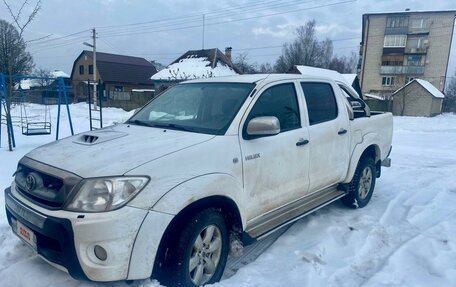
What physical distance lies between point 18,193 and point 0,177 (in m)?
3.56

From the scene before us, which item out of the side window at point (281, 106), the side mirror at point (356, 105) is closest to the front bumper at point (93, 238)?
the side window at point (281, 106)

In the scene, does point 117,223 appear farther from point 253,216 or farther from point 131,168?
point 253,216

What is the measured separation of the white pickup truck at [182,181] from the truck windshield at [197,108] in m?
0.02

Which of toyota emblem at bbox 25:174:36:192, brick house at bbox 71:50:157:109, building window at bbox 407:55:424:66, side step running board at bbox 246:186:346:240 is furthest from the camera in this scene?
building window at bbox 407:55:424:66

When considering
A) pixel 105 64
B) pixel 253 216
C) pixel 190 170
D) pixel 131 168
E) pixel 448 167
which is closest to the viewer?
pixel 131 168

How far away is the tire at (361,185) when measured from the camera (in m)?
4.93

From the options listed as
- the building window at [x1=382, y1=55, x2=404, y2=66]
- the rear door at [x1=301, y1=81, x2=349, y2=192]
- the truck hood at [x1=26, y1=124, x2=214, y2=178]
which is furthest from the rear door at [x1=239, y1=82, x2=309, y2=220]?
the building window at [x1=382, y1=55, x2=404, y2=66]

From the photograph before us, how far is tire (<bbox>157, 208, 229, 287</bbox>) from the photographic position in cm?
251

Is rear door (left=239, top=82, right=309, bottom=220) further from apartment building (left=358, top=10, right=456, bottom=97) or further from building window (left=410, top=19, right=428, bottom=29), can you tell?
building window (left=410, top=19, right=428, bottom=29)

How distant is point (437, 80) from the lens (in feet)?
167

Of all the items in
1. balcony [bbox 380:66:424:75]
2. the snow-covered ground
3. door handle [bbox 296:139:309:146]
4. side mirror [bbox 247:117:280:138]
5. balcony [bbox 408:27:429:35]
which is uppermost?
balcony [bbox 408:27:429:35]

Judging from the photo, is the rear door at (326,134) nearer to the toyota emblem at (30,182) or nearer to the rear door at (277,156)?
the rear door at (277,156)

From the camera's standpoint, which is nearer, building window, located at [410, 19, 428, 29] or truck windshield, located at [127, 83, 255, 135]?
truck windshield, located at [127, 83, 255, 135]

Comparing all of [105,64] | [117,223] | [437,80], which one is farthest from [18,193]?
[437,80]
